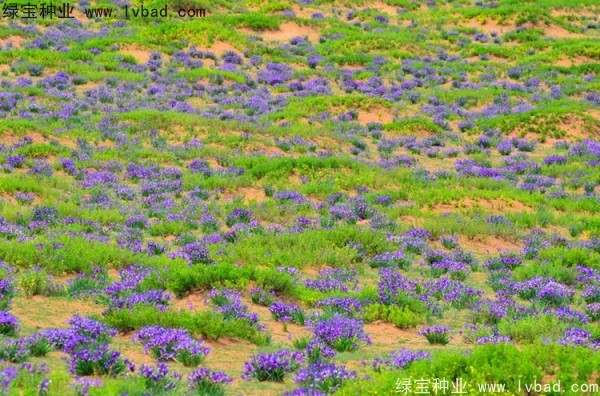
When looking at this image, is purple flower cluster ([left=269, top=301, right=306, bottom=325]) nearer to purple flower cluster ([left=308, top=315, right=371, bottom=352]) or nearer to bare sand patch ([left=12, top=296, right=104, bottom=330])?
purple flower cluster ([left=308, top=315, right=371, bottom=352])

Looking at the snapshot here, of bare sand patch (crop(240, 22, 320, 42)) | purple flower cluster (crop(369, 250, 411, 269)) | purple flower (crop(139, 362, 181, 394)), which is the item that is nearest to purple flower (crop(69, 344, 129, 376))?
purple flower (crop(139, 362, 181, 394))

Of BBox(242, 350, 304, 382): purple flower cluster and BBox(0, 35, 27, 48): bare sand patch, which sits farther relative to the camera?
BBox(0, 35, 27, 48): bare sand patch

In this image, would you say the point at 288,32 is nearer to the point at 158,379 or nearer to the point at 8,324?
the point at 8,324

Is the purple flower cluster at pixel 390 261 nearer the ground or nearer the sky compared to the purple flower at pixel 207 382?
nearer the ground

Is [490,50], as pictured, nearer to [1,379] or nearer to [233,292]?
[233,292]

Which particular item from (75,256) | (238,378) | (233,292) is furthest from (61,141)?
(238,378)

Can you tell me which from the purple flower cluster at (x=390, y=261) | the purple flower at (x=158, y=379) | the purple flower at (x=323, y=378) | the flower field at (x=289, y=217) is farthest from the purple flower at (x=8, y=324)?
the purple flower cluster at (x=390, y=261)

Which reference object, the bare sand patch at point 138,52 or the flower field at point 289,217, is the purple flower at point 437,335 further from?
the bare sand patch at point 138,52

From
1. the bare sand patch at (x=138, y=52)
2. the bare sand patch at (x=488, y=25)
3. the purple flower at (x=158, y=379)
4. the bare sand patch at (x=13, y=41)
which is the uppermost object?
the bare sand patch at (x=488, y=25)

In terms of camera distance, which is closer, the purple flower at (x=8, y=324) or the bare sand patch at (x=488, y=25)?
the purple flower at (x=8, y=324)
